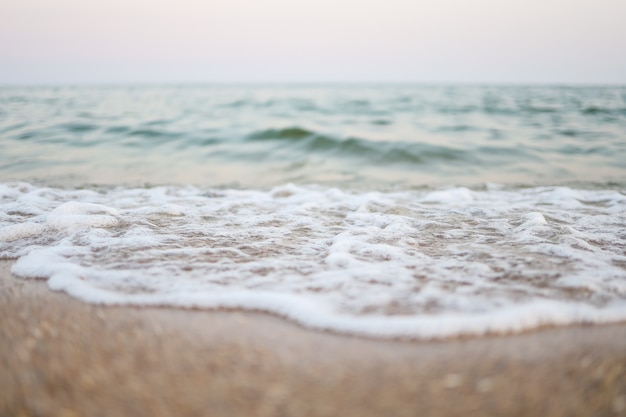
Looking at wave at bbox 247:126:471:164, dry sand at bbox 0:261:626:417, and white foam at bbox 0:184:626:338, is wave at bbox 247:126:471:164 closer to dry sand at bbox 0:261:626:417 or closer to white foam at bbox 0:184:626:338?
white foam at bbox 0:184:626:338

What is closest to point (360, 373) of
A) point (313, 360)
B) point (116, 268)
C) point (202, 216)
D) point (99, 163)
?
point (313, 360)

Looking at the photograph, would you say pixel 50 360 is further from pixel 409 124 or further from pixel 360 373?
pixel 409 124

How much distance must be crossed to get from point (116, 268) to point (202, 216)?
1.29 m

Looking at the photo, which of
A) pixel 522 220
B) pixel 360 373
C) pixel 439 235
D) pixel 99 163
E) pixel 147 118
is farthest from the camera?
pixel 147 118

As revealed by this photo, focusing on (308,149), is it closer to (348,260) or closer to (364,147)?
(364,147)

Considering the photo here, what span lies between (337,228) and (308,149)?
5349mm

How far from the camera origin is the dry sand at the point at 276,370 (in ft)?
3.84

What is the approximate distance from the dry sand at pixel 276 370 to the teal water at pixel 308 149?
422 centimetres

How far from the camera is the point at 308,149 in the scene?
8336mm

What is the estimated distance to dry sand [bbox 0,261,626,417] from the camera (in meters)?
1.17

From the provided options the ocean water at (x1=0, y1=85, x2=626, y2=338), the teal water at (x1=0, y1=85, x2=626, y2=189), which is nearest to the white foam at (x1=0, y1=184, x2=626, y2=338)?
the ocean water at (x1=0, y1=85, x2=626, y2=338)

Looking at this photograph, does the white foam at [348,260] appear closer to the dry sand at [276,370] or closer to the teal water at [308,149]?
the dry sand at [276,370]

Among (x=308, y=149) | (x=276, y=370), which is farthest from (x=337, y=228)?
(x=308, y=149)

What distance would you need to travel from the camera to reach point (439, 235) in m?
2.94
